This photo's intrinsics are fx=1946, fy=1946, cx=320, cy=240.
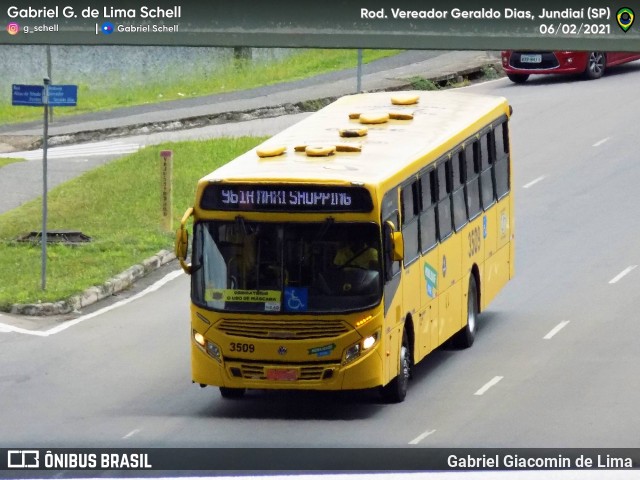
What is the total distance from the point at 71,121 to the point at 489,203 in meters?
17.2

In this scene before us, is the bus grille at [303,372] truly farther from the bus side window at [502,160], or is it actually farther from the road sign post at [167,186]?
the road sign post at [167,186]

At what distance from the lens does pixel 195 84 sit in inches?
1660

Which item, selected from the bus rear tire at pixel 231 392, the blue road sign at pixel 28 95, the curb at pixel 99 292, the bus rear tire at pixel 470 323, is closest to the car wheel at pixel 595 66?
the curb at pixel 99 292

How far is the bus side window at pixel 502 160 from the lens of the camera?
81.4 feet

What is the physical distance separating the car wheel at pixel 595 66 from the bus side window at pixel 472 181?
16.9 m

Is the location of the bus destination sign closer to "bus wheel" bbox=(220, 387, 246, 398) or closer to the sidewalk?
"bus wheel" bbox=(220, 387, 246, 398)

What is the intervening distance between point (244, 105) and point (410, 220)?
18.6 meters

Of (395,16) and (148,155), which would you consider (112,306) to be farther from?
(395,16)

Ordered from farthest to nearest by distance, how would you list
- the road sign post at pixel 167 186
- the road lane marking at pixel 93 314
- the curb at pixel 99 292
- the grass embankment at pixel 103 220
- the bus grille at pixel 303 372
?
the road sign post at pixel 167 186
the grass embankment at pixel 103 220
the curb at pixel 99 292
the road lane marking at pixel 93 314
the bus grille at pixel 303 372

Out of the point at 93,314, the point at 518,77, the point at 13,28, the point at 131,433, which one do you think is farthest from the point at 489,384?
the point at 518,77

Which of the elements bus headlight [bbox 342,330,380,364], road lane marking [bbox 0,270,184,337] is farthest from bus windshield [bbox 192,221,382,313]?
road lane marking [bbox 0,270,184,337]

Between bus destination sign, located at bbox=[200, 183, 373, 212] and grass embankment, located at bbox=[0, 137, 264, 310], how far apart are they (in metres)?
6.60

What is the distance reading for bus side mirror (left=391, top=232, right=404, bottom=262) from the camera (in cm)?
1948

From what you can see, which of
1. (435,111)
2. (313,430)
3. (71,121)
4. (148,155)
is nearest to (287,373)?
(313,430)
